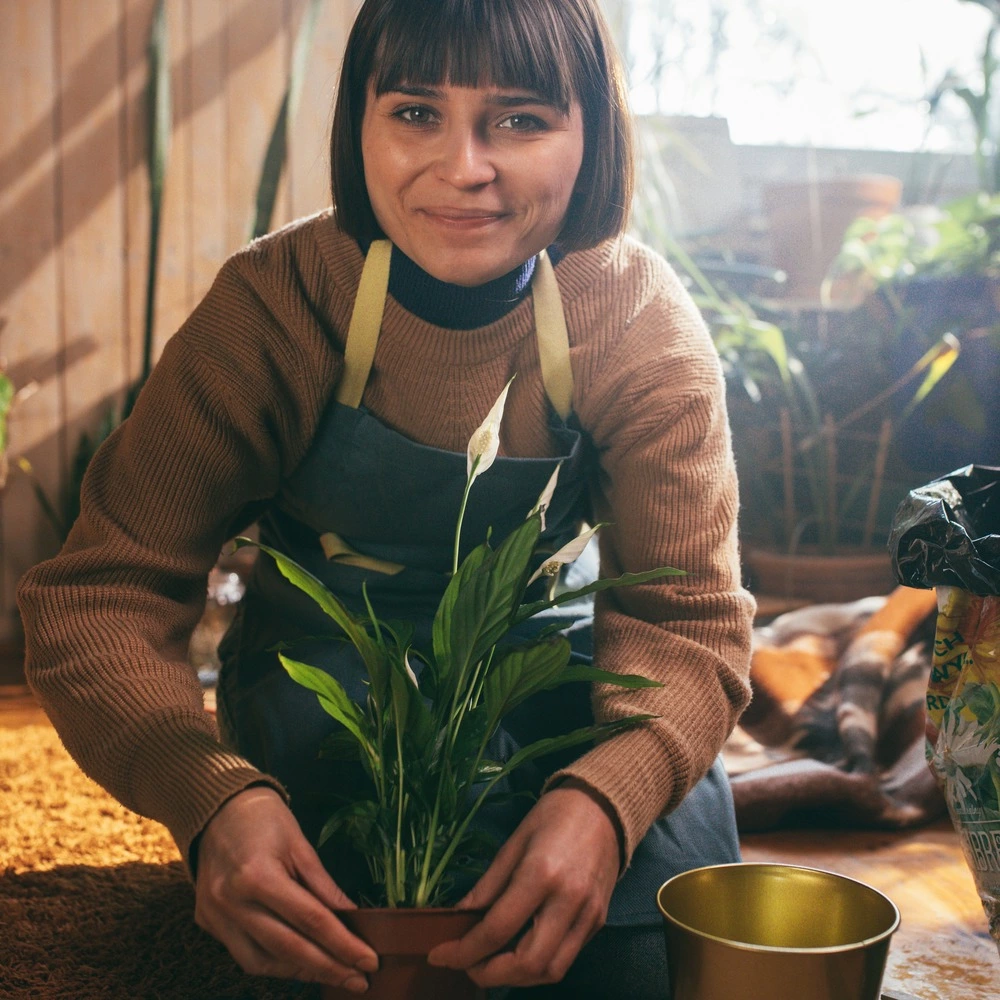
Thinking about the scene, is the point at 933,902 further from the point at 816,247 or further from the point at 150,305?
the point at 816,247

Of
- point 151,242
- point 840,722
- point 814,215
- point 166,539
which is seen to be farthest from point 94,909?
point 814,215

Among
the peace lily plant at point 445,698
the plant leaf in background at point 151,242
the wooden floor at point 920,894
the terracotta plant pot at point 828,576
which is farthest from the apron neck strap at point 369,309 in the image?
the terracotta plant pot at point 828,576

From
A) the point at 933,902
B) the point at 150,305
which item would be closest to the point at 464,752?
the point at 933,902

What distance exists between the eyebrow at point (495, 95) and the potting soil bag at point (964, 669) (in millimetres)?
475

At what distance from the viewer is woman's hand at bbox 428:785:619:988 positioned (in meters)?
0.74

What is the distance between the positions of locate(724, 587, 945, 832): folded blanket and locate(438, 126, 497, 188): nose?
0.85m

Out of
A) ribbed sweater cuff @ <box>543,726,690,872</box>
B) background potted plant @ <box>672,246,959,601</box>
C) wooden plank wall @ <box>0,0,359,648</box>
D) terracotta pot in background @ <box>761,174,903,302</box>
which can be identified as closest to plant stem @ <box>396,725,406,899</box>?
ribbed sweater cuff @ <box>543,726,690,872</box>

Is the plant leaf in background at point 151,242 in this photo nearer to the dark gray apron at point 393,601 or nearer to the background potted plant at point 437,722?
the dark gray apron at point 393,601

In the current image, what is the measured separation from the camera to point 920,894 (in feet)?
4.20

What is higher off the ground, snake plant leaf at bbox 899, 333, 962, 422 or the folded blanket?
snake plant leaf at bbox 899, 333, 962, 422

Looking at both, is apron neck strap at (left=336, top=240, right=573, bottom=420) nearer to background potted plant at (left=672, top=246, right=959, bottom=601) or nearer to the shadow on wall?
background potted plant at (left=672, top=246, right=959, bottom=601)

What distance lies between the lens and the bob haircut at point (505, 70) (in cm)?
92

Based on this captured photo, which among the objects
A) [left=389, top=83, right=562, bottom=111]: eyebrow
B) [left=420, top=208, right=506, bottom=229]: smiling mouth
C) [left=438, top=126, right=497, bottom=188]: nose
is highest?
[left=389, top=83, right=562, bottom=111]: eyebrow

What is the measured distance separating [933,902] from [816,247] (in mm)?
2044
